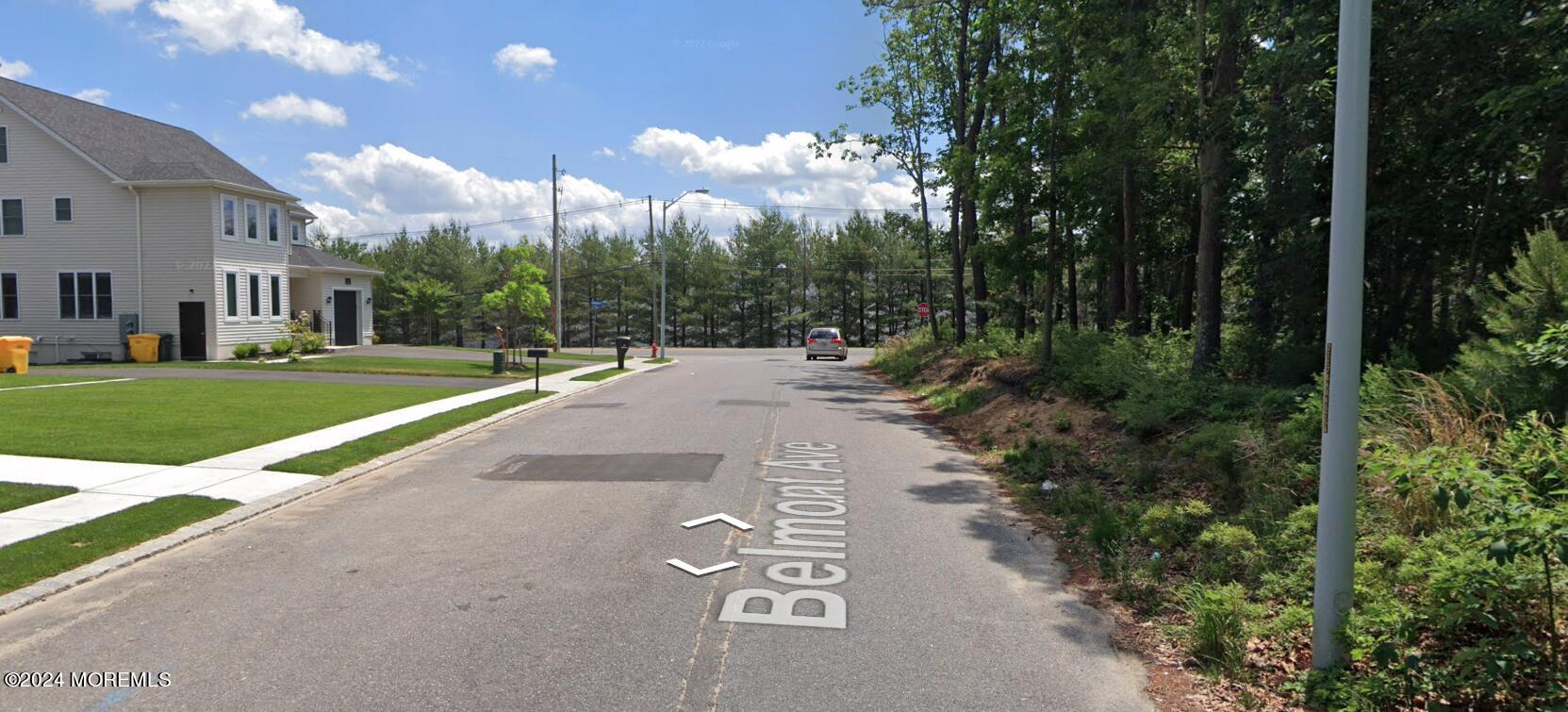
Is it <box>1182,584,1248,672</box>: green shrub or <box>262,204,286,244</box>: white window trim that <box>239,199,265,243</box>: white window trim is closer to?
<box>262,204,286,244</box>: white window trim

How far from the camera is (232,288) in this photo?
29.8m

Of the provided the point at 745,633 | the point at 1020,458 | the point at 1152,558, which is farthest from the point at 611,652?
the point at 1020,458

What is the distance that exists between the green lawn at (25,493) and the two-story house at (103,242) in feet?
77.0

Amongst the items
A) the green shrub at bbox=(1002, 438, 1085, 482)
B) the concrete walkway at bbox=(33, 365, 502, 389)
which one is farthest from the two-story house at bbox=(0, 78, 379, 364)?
the green shrub at bbox=(1002, 438, 1085, 482)

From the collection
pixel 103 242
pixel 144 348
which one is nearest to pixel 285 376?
pixel 144 348

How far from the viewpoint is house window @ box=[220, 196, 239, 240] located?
29172mm

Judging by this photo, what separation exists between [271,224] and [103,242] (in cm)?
504

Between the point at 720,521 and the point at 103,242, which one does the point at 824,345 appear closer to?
the point at 103,242

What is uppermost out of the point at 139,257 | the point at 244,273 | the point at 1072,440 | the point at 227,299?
the point at 139,257

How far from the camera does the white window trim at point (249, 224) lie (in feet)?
99.4

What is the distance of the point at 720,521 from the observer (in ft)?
24.9

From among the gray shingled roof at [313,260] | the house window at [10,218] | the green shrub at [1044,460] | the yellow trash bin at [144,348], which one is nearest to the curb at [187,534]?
the green shrub at [1044,460]

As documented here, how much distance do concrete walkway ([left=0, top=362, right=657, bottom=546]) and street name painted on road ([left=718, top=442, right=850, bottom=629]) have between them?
5.31 meters

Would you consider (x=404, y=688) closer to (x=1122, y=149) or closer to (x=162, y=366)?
(x=1122, y=149)
